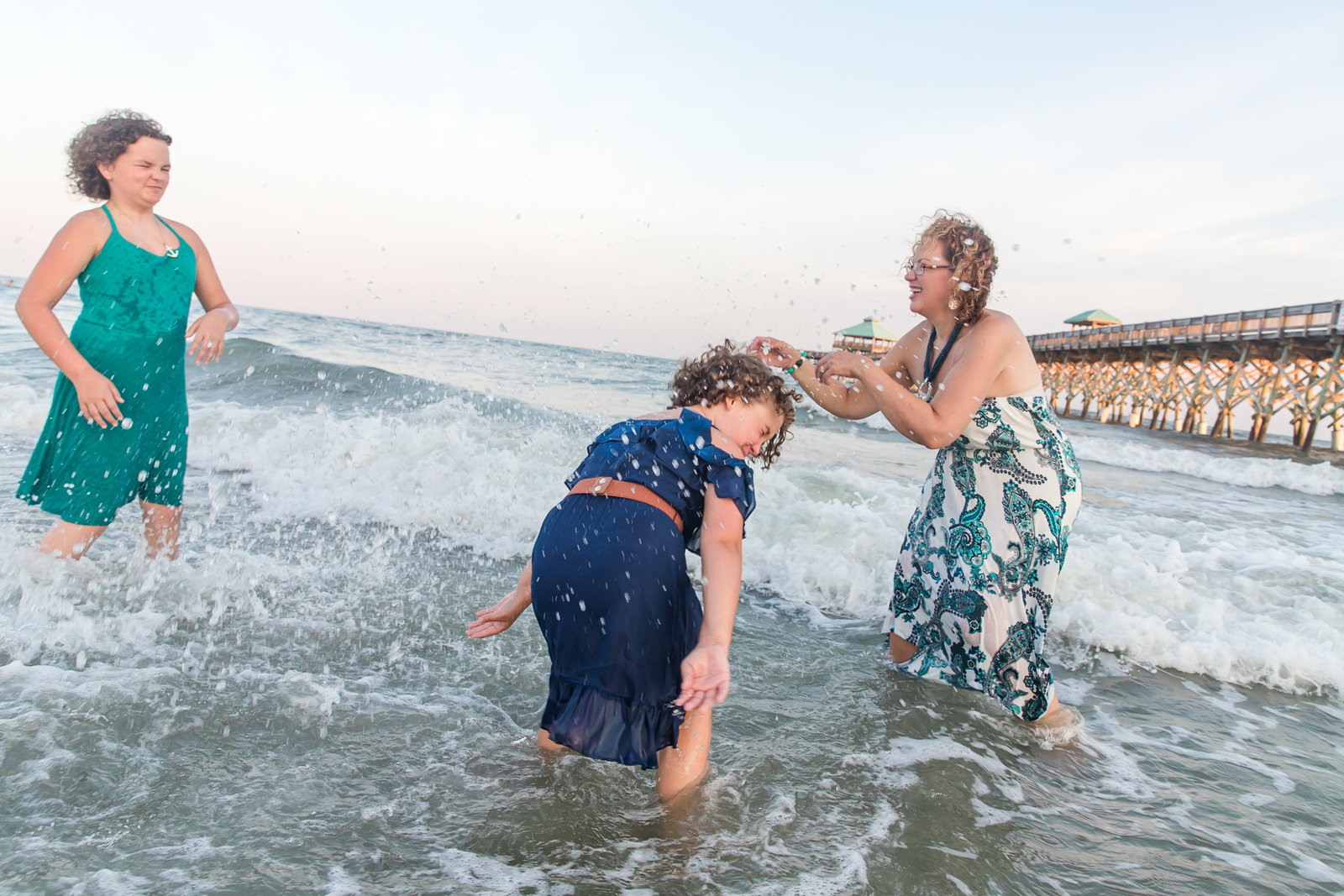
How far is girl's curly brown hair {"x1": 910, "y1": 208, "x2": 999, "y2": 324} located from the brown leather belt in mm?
1629

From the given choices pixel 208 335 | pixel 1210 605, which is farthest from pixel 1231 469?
pixel 208 335

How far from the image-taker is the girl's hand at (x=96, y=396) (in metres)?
2.78

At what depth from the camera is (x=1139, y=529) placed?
281 inches

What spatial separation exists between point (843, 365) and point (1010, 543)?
0.98 meters

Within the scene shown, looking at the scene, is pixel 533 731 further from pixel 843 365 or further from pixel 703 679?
pixel 843 365

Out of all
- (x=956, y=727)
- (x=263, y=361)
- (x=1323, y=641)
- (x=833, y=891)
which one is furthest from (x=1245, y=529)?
(x=263, y=361)

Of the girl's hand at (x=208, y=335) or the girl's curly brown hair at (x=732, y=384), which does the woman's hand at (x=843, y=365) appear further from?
the girl's hand at (x=208, y=335)

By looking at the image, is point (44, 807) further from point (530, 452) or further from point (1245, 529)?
point (1245, 529)

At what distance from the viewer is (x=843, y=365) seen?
2.67 metres

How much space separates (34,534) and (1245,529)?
421 inches

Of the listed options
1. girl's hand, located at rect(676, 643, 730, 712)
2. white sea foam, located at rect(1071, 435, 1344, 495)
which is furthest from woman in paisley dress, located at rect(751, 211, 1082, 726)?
white sea foam, located at rect(1071, 435, 1344, 495)

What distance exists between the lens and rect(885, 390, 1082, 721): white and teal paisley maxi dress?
2.81 m

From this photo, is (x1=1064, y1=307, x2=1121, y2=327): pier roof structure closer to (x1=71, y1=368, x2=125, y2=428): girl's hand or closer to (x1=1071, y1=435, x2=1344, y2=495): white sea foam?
(x1=1071, y1=435, x2=1344, y2=495): white sea foam

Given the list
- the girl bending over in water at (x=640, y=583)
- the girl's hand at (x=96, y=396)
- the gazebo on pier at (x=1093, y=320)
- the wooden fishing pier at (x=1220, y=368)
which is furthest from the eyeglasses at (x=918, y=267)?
the gazebo on pier at (x=1093, y=320)
